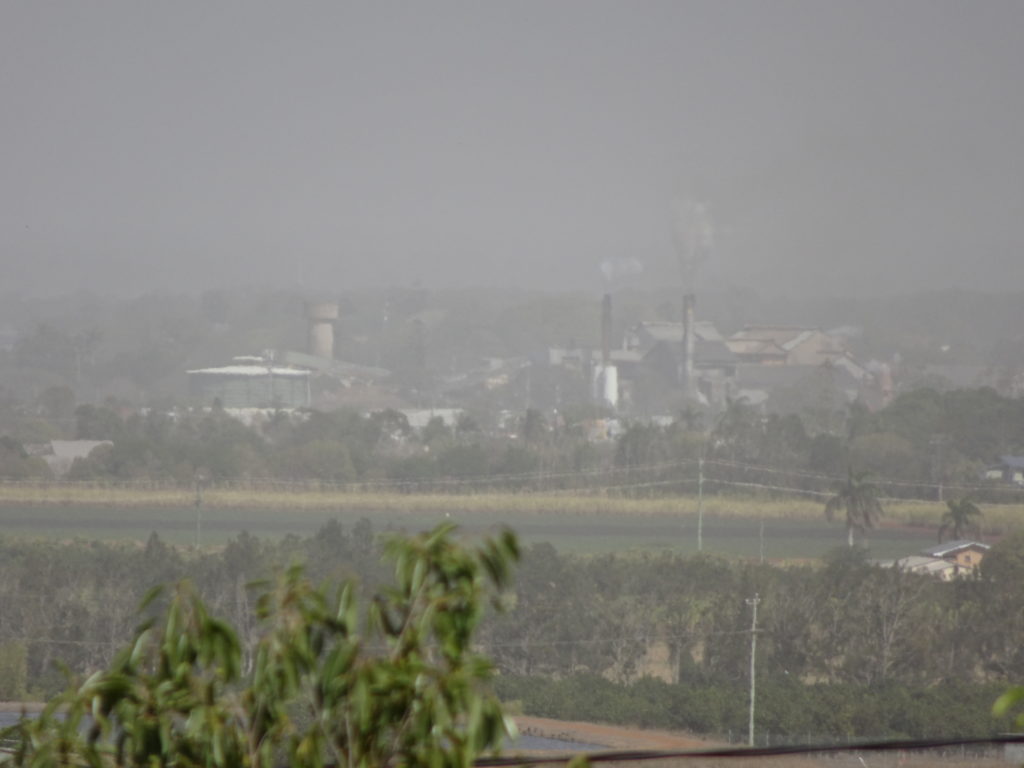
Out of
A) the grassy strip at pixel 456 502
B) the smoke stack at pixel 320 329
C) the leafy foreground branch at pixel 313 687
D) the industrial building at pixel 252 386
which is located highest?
the smoke stack at pixel 320 329

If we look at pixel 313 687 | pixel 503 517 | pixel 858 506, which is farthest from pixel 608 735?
pixel 503 517

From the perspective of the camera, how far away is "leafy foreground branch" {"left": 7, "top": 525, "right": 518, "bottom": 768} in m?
1.42

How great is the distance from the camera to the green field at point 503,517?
2759 centimetres

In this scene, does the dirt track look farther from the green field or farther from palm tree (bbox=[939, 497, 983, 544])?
palm tree (bbox=[939, 497, 983, 544])

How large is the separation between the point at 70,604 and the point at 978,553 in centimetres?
1472

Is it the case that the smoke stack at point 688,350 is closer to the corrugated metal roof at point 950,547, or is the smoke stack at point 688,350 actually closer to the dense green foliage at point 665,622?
the corrugated metal roof at point 950,547

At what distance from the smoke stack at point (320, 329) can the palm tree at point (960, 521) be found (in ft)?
100

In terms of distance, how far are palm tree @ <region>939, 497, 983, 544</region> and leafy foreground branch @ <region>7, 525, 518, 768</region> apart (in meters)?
24.8

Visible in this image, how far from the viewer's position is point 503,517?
30969 millimetres

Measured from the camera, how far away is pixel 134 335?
60.1 meters

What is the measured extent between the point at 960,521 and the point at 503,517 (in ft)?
32.2

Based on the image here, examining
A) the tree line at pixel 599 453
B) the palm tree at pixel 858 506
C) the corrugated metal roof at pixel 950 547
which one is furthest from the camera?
the tree line at pixel 599 453

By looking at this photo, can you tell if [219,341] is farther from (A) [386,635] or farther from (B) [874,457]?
(A) [386,635]

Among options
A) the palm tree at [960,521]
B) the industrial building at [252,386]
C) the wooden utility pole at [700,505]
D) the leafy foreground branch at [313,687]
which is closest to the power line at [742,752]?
the leafy foreground branch at [313,687]
